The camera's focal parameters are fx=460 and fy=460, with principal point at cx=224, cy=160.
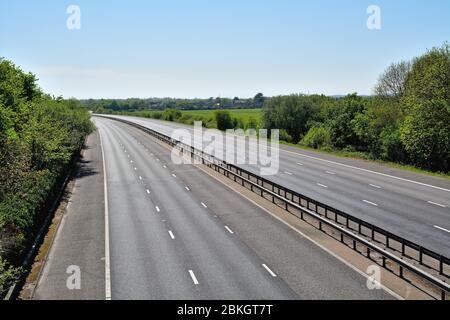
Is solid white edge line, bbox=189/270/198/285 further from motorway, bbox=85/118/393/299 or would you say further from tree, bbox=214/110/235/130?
tree, bbox=214/110/235/130

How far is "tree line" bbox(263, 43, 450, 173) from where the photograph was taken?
4572 cm

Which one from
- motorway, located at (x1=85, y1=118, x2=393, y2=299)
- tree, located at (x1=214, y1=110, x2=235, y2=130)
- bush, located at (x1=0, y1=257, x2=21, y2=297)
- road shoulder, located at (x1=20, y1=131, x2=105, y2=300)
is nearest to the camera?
bush, located at (x1=0, y1=257, x2=21, y2=297)

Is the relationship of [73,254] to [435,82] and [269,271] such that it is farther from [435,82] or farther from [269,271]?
[435,82]

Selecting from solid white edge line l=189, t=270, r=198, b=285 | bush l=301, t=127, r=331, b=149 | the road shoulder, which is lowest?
the road shoulder

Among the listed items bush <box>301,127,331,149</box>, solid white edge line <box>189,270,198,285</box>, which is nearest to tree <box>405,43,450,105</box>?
bush <box>301,127,331,149</box>

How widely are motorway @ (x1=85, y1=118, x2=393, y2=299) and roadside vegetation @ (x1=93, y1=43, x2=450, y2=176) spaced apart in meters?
23.3

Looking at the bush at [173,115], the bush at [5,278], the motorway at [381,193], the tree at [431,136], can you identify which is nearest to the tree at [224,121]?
the bush at [173,115]

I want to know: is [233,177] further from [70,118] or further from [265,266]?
[70,118]

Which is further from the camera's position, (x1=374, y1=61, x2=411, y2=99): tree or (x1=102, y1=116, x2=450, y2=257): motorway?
(x1=374, y1=61, x2=411, y2=99): tree

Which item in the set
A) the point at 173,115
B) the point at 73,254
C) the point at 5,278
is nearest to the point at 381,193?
the point at 73,254

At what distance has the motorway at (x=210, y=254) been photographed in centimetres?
1639

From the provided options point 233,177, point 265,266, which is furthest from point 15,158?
point 265,266

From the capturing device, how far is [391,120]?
2248 inches

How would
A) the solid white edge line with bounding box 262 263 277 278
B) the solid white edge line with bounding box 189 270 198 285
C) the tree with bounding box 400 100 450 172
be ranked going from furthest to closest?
the tree with bounding box 400 100 450 172 < the solid white edge line with bounding box 262 263 277 278 < the solid white edge line with bounding box 189 270 198 285
